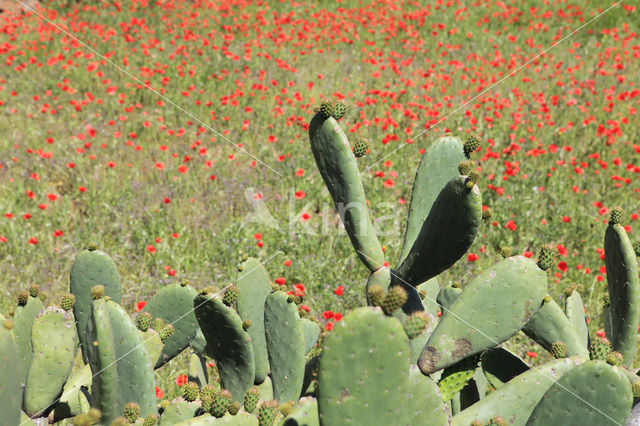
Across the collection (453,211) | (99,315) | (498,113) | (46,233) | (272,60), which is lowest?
(46,233)

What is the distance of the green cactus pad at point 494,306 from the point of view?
163 cm

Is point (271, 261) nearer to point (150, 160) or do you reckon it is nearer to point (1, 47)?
point (150, 160)

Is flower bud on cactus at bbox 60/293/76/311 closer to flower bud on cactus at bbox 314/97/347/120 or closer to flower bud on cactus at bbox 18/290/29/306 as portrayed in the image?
flower bud on cactus at bbox 18/290/29/306

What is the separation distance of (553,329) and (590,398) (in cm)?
69

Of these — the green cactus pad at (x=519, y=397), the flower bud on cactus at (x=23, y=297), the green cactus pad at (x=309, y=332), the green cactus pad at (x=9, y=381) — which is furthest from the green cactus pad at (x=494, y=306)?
the flower bud on cactus at (x=23, y=297)

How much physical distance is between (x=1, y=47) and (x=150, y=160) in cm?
305

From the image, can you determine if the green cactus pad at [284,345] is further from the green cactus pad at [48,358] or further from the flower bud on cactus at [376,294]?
the flower bud on cactus at [376,294]

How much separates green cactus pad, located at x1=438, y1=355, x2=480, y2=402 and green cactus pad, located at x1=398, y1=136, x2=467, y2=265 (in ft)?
1.52

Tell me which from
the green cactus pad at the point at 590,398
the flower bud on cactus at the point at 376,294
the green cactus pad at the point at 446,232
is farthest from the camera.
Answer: the green cactus pad at the point at 446,232

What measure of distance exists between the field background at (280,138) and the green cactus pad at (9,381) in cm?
210

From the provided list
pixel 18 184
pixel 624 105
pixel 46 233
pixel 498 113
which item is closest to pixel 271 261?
pixel 46 233

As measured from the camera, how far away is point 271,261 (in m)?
4.41

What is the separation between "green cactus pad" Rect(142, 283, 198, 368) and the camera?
81.3 inches

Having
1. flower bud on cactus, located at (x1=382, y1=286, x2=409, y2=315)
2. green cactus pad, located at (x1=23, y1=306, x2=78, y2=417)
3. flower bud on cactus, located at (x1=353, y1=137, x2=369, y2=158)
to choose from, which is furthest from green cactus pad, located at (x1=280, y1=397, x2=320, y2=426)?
flower bud on cactus, located at (x1=353, y1=137, x2=369, y2=158)
